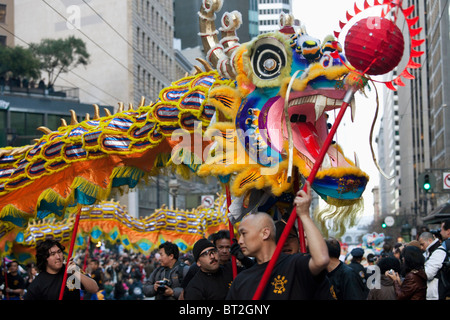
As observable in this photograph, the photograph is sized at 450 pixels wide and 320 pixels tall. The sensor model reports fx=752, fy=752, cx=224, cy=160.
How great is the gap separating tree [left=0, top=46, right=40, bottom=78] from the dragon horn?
97.1 ft

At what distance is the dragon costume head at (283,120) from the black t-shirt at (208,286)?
2.51 feet

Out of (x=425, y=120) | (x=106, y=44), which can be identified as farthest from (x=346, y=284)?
(x=425, y=120)

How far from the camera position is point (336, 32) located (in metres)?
5.44

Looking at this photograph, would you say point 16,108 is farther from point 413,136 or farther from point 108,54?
point 413,136

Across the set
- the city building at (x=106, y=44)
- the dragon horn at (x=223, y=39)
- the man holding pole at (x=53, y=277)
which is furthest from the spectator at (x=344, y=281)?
the city building at (x=106, y=44)

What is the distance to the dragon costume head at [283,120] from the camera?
646cm

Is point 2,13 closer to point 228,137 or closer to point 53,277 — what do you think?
point 53,277

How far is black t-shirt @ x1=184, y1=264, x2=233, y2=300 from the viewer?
6402 millimetres

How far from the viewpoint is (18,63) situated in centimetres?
3706

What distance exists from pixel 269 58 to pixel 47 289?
295 cm

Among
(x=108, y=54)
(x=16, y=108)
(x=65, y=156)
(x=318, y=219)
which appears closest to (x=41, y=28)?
(x=108, y=54)

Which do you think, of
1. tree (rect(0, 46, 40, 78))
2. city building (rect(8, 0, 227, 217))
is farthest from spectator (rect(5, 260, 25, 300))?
city building (rect(8, 0, 227, 217))
